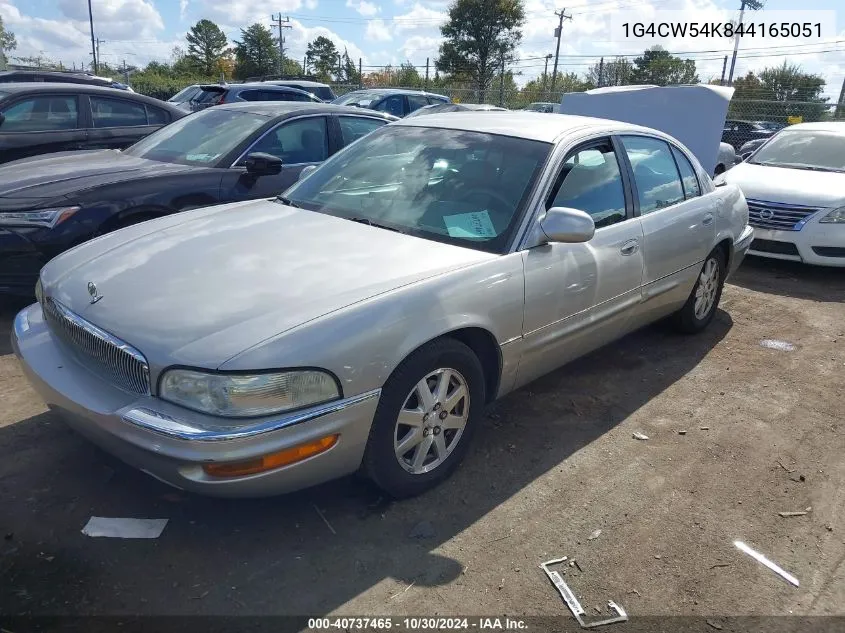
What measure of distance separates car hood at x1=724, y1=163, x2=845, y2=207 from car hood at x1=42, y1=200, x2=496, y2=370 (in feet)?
17.7

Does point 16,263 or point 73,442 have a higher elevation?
point 16,263

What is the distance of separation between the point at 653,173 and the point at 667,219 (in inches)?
12.2

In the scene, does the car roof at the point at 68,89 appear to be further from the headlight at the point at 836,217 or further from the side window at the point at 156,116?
the headlight at the point at 836,217

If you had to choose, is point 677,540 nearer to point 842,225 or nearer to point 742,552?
point 742,552

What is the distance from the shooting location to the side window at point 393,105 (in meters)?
14.5

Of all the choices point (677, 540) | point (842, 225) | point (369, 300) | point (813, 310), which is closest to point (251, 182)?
point (369, 300)

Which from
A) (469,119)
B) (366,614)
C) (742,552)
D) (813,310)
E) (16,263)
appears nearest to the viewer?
(366,614)

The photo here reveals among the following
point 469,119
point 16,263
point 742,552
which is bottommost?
point 742,552

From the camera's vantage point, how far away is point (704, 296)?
16.4ft

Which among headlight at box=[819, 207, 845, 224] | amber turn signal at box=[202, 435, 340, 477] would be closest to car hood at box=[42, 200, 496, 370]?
amber turn signal at box=[202, 435, 340, 477]

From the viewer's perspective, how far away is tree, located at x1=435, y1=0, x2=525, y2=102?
36.2m

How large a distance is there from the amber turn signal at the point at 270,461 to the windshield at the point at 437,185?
3.96 feet

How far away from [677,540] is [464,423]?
103 centimetres

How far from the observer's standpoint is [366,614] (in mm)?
2320
